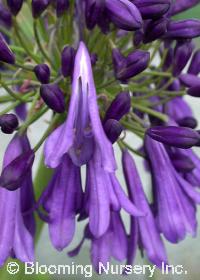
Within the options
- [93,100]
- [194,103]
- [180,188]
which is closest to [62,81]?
[93,100]

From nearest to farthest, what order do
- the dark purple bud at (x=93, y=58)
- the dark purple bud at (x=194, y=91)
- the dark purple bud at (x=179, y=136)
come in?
the dark purple bud at (x=179, y=136)
the dark purple bud at (x=93, y=58)
the dark purple bud at (x=194, y=91)

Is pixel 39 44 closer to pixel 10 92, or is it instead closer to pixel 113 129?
pixel 10 92

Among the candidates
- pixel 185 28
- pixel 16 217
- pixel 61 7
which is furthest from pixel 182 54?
pixel 16 217

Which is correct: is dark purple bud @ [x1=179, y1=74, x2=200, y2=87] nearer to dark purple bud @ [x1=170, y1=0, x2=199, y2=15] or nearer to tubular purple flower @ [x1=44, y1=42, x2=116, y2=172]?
dark purple bud @ [x1=170, y1=0, x2=199, y2=15]
